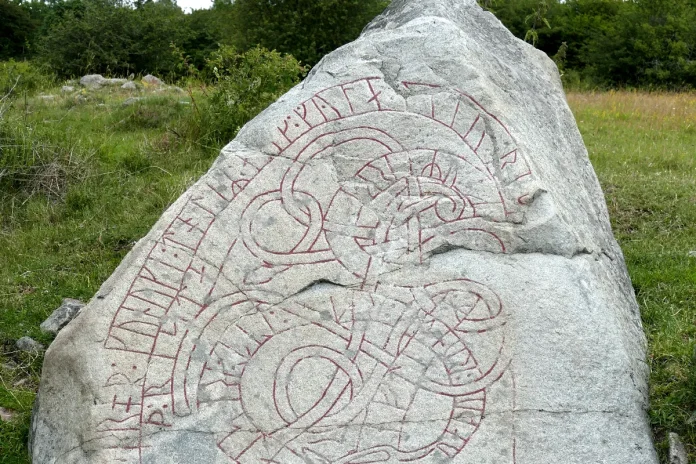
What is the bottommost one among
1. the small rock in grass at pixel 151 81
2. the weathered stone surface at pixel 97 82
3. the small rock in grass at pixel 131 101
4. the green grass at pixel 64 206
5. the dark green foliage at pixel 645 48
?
the dark green foliage at pixel 645 48

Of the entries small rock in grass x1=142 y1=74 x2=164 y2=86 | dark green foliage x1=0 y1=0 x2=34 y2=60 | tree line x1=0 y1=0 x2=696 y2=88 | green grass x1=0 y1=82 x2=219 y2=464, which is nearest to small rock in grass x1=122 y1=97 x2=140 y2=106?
green grass x1=0 y1=82 x2=219 y2=464

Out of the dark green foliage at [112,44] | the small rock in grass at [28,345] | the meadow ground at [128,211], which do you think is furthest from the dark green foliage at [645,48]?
the small rock in grass at [28,345]

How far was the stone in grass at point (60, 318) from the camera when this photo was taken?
171 inches

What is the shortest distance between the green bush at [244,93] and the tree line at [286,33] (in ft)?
13.4

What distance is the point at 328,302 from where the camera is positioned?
10.1ft

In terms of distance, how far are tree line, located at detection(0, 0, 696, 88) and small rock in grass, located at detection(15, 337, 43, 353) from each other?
7.27 meters

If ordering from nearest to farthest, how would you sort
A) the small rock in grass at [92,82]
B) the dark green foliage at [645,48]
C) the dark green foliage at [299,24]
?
the small rock in grass at [92,82] → the dark green foliage at [299,24] → the dark green foliage at [645,48]

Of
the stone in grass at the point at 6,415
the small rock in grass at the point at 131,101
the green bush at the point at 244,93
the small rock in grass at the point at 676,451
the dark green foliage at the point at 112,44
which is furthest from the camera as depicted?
the dark green foliage at the point at 112,44

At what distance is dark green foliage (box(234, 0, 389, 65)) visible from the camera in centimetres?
1514

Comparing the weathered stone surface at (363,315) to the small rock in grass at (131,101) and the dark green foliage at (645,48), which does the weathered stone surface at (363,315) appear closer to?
the small rock in grass at (131,101)

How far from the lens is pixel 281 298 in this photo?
10.2 ft

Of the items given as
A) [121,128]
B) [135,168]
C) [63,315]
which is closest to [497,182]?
[63,315]

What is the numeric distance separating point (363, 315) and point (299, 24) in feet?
42.5

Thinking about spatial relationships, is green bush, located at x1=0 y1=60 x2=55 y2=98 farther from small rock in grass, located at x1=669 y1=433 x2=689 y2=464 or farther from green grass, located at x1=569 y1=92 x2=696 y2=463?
small rock in grass, located at x1=669 y1=433 x2=689 y2=464
